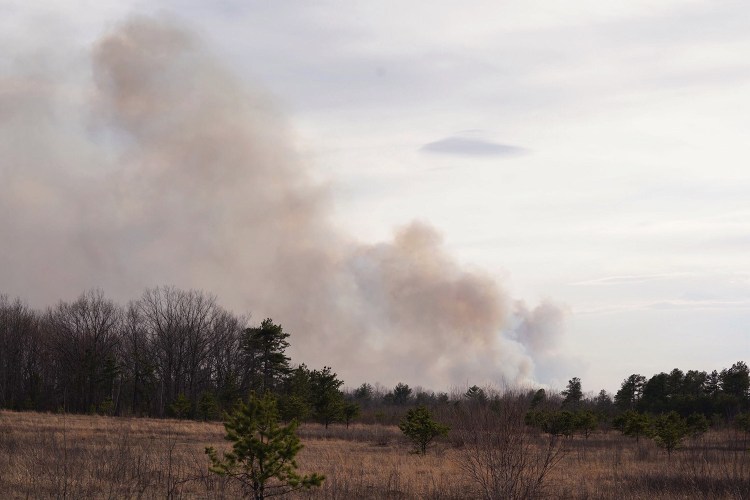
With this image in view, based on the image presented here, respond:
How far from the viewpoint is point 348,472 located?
24.0m

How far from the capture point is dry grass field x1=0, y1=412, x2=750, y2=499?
1709cm

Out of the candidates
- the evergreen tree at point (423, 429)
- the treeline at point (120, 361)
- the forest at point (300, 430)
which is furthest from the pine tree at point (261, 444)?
the treeline at point (120, 361)

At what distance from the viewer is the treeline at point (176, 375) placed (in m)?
67.6

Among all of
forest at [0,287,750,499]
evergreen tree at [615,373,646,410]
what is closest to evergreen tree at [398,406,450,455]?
forest at [0,287,750,499]

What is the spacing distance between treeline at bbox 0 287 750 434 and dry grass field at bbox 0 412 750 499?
26633mm

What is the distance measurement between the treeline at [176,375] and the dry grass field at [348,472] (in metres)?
26.6

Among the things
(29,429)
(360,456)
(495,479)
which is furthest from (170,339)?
(495,479)

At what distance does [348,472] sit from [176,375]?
73.4 meters

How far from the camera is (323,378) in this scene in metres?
59.6

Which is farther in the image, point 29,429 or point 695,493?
point 29,429

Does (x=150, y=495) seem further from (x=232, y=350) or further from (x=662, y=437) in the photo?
(x=232, y=350)

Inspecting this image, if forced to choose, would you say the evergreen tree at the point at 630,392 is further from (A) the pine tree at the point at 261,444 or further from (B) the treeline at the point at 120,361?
(A) the pine tree at the point at 261,444

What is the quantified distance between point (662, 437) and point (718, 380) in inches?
2057

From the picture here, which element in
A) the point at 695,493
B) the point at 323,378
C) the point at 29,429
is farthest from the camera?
the point at 323,378
